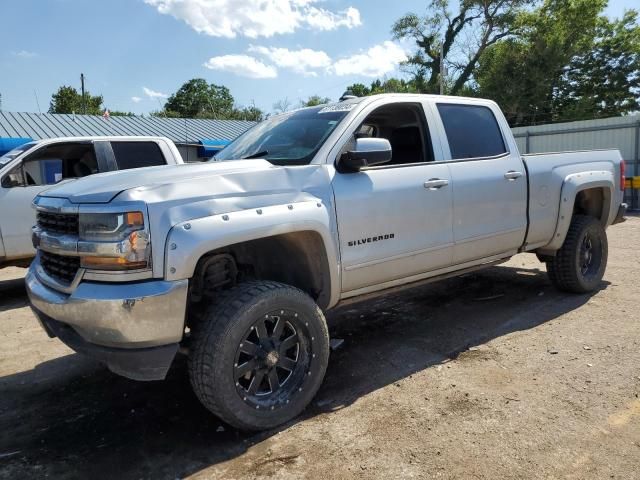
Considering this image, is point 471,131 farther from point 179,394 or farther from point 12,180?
point 12,180

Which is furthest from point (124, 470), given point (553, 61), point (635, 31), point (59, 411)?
point (635, 31)

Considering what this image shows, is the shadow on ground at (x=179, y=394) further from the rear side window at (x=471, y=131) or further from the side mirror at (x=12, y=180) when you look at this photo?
the side mirror at (x=12, y=180)

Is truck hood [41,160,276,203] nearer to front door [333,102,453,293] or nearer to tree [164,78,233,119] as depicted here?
front door [333,102,453,293]

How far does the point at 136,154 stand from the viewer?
23.0ft

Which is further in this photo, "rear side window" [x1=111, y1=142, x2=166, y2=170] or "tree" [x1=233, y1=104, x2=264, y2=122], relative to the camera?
"tree" [x1=233, y1=104, x2=264, y2=122]

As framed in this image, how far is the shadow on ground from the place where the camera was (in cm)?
281

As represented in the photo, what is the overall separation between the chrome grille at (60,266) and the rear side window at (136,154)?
3.92 metres

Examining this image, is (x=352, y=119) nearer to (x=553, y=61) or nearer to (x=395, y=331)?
(x=395, y=331)

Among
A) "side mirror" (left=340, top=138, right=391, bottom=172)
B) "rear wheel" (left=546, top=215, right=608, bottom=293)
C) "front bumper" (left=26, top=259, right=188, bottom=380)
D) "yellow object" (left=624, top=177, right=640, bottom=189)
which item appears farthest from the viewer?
"yellow object" (left=624, top=177, right=640, bottom=189)

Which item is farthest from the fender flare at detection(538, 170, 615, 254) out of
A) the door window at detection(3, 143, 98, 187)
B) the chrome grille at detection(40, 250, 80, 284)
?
the door window at detection(3, 143, 98, 187)

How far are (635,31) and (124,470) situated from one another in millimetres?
38706

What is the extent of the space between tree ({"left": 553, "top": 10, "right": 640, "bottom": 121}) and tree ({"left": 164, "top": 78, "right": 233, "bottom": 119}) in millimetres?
45826

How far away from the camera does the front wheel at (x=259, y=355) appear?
9.07 ft

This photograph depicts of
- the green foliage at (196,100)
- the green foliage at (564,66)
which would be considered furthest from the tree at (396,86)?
the green foliage at (196,100)
